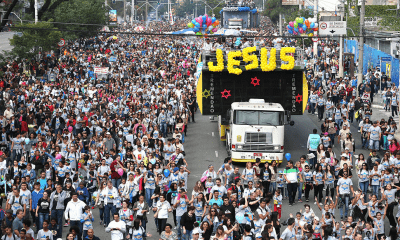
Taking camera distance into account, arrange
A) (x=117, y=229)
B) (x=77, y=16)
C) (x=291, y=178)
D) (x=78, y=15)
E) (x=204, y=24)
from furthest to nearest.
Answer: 1. (x=78, y=15)
2. (x=77, y=16)
3. (x=204, y=24)
4. (x=291, y=178)
5. (x=117, y=229)

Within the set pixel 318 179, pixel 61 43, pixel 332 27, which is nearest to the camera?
pixel 318 179

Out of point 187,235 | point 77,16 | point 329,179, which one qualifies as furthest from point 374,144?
point 77,16

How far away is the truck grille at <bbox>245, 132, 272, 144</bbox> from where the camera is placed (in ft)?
71.7

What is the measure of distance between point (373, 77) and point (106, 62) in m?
20.5

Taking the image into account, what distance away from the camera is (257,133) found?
2192cm

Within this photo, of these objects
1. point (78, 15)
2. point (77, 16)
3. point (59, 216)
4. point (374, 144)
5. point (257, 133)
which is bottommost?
point (59, 216)

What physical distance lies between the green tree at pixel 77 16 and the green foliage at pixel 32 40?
739 centimetres

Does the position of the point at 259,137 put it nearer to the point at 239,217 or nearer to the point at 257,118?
the point at 257,118

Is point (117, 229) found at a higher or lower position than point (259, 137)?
lower

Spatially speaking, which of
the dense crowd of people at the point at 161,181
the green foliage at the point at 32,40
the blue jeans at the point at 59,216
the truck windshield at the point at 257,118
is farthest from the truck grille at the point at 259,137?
the green foliage at the point at 32,40

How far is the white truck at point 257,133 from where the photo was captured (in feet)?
71.7

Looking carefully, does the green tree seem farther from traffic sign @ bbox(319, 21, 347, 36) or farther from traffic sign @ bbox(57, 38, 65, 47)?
traffic sign @ bbox(319, 21, 347, 36)

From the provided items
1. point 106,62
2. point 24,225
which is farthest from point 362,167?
point 106,62

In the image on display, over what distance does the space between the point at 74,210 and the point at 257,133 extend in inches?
352
